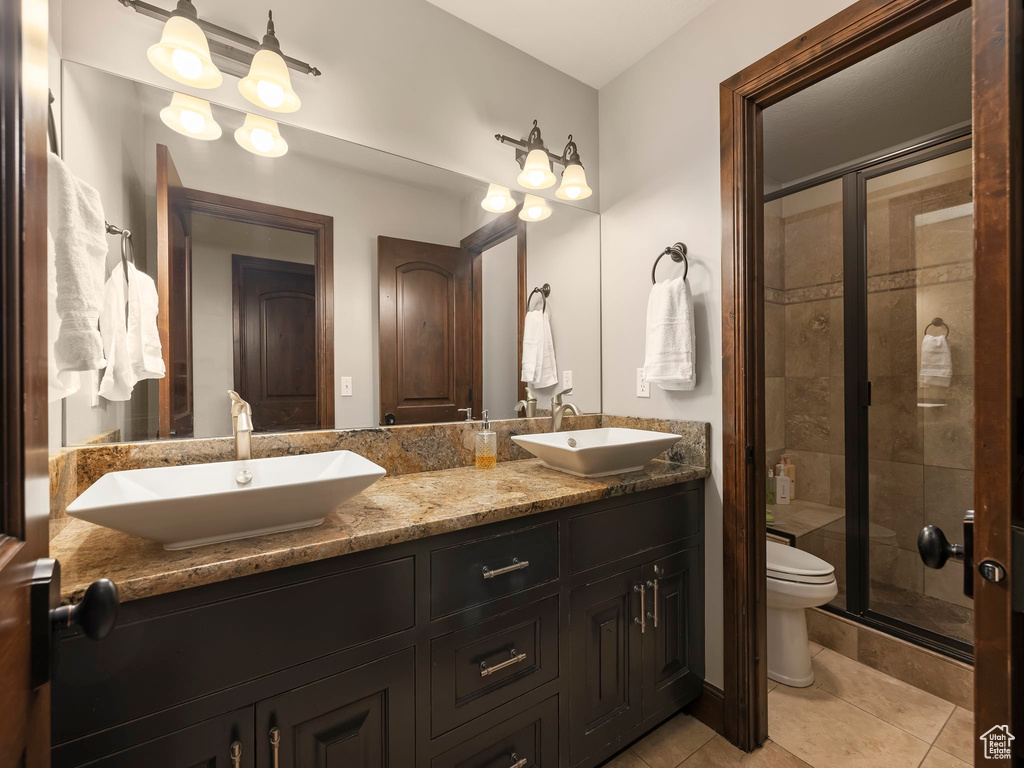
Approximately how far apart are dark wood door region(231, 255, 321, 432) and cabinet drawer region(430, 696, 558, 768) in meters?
0.97

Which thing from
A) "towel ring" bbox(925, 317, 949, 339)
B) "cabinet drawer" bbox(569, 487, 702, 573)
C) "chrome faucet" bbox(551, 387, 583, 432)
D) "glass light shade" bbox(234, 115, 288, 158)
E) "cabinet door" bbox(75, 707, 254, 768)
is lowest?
"cabinet door" bbox(75, 707, 254, 768)

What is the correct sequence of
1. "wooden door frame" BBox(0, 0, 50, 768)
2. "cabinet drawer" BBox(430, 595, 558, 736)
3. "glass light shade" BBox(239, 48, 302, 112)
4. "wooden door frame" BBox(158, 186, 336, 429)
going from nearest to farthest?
"wooden door frame" BBox(0, 0, 50, 768) < "cabinet drawer" BBox(430, 595, 558, 736) < "glass light shade" BBox(239, 48, 302, 112) < "wooden door frame" BBox(158, 186, 336, 429)

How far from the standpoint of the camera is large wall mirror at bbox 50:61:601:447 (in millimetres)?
1170

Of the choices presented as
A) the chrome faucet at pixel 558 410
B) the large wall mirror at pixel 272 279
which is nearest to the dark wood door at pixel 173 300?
the large wall mirror at pixel 272 279

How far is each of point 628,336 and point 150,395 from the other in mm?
1681

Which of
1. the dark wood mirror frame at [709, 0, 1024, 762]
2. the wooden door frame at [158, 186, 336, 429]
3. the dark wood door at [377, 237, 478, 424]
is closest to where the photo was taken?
the dark wood mirror frame at [709, 0, 1024, 762]

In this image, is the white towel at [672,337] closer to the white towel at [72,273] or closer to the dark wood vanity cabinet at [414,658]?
the dark wood vanity cabinet at [414,658]

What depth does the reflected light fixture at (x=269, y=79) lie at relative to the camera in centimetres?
128

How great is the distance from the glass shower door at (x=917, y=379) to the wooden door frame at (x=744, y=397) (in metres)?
1.03

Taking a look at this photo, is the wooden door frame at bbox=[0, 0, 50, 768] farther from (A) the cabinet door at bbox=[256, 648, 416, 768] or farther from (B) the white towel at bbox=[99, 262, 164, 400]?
(B) the white towel at bbox=[99, 262, 164, 400]

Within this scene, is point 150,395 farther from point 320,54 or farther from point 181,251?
point 320,54

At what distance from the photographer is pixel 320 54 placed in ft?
4.77

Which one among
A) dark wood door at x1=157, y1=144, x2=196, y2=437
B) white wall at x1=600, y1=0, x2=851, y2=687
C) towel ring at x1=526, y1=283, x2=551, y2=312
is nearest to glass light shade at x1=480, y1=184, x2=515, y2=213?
towel ring at x1=526, y1=283, x2=551, y2=312

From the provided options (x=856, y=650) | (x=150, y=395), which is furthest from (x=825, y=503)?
(x=150, y=395)
